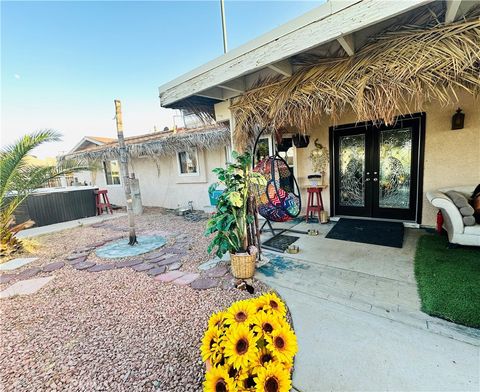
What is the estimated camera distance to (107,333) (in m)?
2.18

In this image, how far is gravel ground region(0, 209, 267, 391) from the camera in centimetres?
169

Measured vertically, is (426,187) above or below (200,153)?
below

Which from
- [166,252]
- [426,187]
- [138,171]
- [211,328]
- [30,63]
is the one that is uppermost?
[30,63]

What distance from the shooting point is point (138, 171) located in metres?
10.2

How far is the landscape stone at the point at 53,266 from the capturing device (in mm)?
3786

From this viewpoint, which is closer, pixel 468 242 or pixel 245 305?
pixel 245 305

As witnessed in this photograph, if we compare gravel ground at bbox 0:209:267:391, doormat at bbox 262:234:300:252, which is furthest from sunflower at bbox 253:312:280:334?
doormat at bbox 262:234:300:252

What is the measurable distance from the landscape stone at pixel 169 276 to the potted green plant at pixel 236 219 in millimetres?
734

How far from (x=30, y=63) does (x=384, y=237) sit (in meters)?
9.78

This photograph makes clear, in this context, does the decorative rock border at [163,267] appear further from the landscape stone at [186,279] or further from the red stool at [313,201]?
the red stool at [313,201]

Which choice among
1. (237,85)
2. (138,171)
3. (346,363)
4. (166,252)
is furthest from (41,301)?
(138,171)

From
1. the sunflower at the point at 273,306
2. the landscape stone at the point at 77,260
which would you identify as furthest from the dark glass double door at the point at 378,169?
the landscape stone at the point at 77,260

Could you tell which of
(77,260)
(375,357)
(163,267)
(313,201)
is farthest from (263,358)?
(313,201)

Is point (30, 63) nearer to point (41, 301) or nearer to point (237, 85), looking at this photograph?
point (237, 85)
